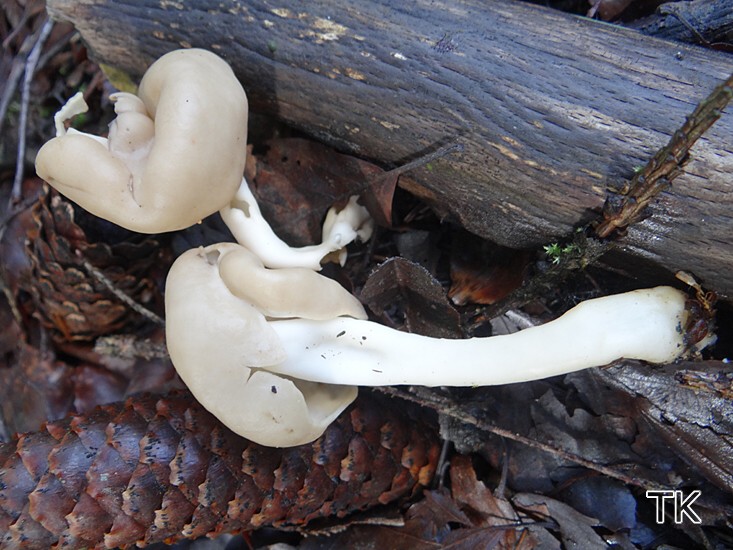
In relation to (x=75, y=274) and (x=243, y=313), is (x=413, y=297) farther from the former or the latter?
(x=75, y=274)

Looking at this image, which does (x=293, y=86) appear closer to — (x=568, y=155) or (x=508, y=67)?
(x=508, y=67)

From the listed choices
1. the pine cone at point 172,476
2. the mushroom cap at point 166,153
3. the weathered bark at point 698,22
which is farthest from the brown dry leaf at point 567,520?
the weathered bark at point 698,22

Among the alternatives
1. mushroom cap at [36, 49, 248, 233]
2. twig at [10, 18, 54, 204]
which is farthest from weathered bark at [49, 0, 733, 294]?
twig at [10, 18, 54, 204]

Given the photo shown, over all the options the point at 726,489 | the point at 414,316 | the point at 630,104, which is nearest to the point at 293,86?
the point at 414,316

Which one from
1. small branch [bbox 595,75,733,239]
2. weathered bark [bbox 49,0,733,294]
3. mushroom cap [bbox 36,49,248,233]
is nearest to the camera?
small branch [bbox 595,75,733,239]

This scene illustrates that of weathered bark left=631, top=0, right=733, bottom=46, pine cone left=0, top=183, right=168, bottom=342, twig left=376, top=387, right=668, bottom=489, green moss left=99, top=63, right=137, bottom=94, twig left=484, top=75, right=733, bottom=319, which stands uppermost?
weathered bark left=631, top=0, right=733, bottom=46

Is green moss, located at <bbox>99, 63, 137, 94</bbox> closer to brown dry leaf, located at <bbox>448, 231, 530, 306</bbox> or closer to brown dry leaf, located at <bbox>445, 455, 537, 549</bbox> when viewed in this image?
brown dry leaf, located at <bbox>448, 231, 530, 306</bbox>
